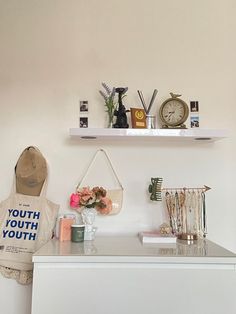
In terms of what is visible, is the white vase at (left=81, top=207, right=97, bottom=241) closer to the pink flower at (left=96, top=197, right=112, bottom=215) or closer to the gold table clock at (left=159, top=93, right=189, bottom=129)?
the pink flower at (left=96, top=197, right=112, bottom=215)

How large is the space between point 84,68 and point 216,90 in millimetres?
857

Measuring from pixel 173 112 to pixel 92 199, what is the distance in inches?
27.9

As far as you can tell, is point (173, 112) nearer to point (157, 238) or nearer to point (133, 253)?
point (157, 238)

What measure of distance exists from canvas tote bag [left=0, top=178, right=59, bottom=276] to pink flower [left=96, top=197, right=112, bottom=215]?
0.28m

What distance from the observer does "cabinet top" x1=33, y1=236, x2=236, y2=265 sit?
1300mm

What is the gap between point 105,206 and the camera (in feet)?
5.65

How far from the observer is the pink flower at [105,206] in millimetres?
1712

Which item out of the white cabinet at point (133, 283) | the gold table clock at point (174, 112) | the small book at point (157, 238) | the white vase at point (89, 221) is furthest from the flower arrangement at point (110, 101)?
the white cabinet at point (133, 283)

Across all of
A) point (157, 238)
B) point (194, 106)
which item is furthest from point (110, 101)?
point (157, 238)

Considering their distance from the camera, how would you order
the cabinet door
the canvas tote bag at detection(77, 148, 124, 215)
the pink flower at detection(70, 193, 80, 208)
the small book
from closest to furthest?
the cabinet door, the small book, the pink flower at detection(70, 193, 80, 208), the canvas tote bag at detection(77, 148, 124, 215)

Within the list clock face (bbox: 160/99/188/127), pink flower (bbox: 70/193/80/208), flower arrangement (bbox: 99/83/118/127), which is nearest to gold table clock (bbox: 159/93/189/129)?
clock face (bbox: 160/99/188/127)

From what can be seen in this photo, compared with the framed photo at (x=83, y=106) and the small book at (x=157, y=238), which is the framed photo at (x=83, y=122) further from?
the small book at (x=157, y=238)

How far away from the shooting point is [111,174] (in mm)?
1849

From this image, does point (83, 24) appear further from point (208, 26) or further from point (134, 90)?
point (208, 26)
